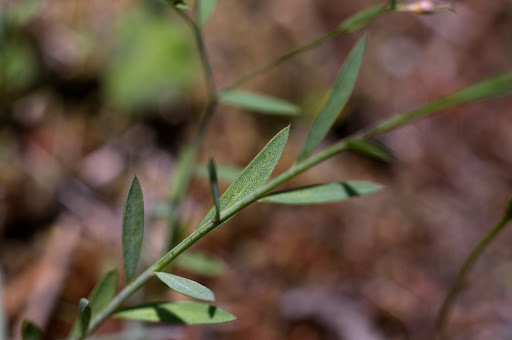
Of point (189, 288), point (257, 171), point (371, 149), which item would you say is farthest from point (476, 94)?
point (189, 288)

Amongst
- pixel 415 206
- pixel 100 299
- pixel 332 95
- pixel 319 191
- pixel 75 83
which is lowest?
pixel 100 299

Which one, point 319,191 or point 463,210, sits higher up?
point 463,210

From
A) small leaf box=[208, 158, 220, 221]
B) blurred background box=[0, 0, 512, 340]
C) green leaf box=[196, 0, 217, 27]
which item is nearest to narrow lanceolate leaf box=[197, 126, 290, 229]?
small leaf box=[208, 158, 220, 221]

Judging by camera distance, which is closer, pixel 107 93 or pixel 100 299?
pixel 100 299

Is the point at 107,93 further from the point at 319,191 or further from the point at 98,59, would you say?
the point at 319,191

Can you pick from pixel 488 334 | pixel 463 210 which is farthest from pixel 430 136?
pixel 488 334

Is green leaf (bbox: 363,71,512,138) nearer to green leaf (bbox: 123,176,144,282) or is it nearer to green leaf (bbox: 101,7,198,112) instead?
green leaf (bbox: 123,176,144,282)

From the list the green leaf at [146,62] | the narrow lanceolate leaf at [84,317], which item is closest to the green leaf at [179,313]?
the narrow lanceolate leaf at [84,317]
